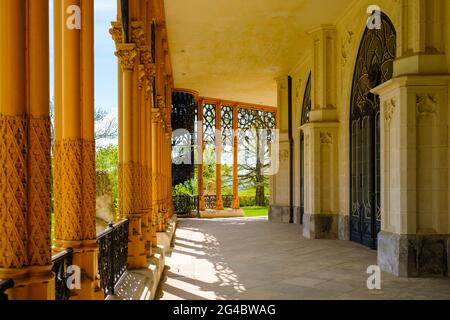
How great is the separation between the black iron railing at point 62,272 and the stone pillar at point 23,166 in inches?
19.1

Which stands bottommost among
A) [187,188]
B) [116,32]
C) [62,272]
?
[187,188]

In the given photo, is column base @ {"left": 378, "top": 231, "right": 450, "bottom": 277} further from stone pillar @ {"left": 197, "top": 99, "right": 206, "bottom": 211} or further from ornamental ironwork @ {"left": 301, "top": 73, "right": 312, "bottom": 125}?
stone pillar @ {"left": 197, "top": 99, "right": 206, "bottom": 211}

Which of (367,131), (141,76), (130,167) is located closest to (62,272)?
(130,167)

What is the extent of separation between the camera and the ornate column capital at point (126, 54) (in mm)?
6555

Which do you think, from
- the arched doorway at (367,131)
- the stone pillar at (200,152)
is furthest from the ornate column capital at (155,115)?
the stone pillar at (200,152)

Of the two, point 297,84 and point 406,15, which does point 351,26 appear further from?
point 297,84

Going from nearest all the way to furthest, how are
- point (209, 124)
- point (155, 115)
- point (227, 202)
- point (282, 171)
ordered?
1. point (155, 115)
2. point (282, 171)
3. point (209, 124)
4. point (227, 202)

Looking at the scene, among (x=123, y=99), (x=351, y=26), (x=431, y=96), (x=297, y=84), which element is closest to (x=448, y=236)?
(x=431, y=96)

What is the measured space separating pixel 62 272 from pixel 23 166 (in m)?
1.16

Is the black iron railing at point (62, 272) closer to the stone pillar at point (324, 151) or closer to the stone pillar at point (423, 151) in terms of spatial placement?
the stone pillar at point (423, 151)

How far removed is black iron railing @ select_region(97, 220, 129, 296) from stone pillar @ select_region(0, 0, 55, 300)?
5.18ft

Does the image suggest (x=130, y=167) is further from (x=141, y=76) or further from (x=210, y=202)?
(x=210, y=202)

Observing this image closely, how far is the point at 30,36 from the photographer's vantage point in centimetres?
282

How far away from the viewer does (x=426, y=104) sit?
22.2 feet
